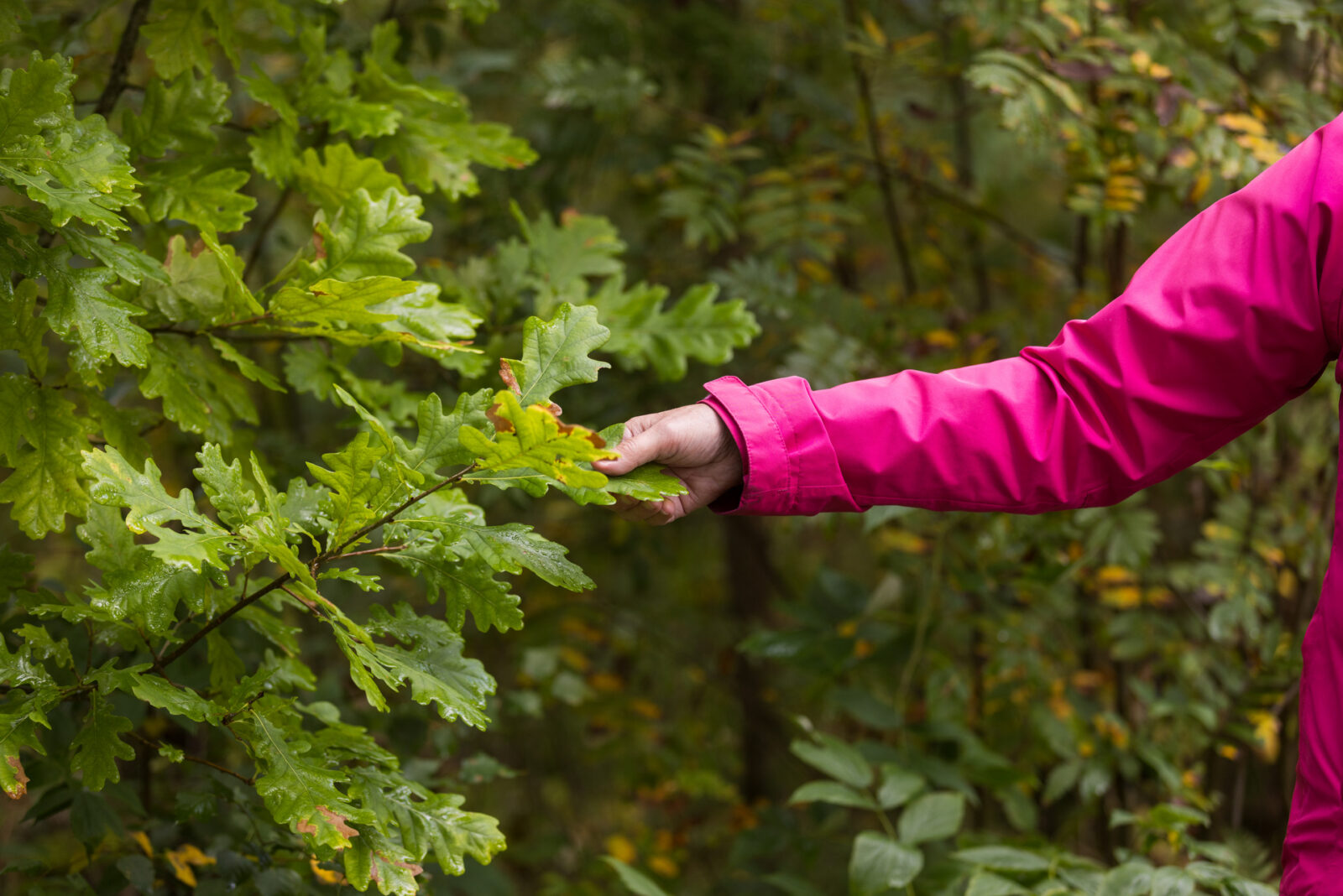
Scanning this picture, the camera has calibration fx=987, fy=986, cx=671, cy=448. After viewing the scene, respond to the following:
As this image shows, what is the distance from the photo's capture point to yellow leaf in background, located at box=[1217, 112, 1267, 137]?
1.49 meters

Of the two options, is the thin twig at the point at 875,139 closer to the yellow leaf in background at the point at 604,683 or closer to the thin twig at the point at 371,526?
the yellow leaf in background at the point at 604,683

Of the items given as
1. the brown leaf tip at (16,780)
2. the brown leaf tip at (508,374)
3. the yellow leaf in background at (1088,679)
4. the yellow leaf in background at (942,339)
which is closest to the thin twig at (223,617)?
the brown leaf tip at (16,780)

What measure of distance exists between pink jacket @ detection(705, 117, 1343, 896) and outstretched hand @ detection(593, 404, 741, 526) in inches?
1.0

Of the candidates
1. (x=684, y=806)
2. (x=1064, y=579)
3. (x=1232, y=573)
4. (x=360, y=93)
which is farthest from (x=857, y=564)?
(x=360, y=93)

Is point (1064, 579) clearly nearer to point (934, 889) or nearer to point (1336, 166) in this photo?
point (934, 889)

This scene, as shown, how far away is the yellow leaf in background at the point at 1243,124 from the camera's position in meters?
1.49

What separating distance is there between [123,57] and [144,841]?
0.88 meters

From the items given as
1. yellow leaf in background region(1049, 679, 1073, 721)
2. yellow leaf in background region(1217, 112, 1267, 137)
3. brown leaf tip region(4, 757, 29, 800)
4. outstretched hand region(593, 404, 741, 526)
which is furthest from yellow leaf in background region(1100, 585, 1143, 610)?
brown leaf tip region(4, 757, 29, 800)

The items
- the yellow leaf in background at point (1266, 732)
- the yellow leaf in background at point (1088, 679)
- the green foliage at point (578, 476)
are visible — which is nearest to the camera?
the green foliage at point (578, 476)

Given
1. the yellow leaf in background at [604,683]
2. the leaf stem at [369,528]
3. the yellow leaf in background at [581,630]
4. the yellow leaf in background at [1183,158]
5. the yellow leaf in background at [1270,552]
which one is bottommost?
the yellow leaf in background at [604,683]

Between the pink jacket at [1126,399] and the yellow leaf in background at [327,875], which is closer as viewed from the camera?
the pink jacket at [1126,399]

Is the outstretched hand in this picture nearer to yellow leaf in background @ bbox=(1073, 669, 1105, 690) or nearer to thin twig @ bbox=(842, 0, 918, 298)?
thin twig @ bbox=(842, 0, 918, 298)

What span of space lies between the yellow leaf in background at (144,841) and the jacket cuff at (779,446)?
0.80m

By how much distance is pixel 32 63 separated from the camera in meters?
0.80
